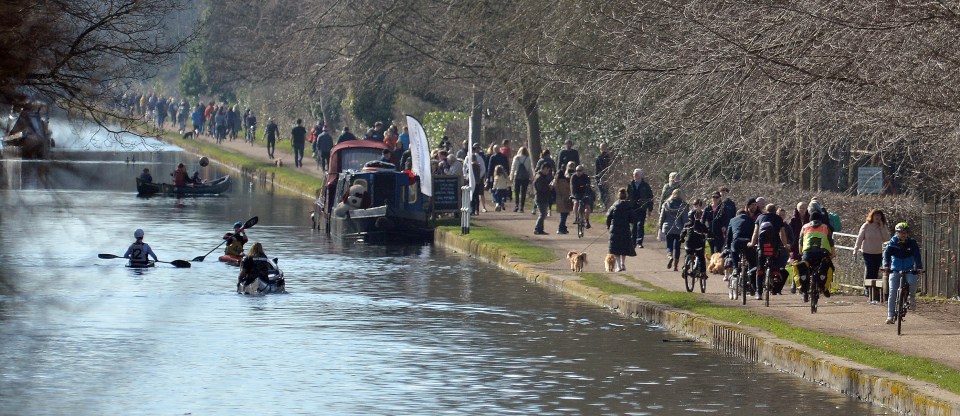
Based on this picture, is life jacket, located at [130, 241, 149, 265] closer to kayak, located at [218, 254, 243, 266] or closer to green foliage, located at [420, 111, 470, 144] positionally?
kayak, located at [218, 254, 243, 266]

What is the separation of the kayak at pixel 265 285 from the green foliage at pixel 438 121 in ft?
94.4

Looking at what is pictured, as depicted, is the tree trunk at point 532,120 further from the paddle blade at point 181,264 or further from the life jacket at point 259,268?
the life jacket at point 259,268

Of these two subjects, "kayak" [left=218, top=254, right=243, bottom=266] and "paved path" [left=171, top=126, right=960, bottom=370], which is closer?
"paved path" [left=171, top=126, right=960, bottom=370]

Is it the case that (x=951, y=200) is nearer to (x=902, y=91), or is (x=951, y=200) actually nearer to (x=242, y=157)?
(x=902, y=91)

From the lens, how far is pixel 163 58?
607 inches

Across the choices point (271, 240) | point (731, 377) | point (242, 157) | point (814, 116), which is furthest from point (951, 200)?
point (242, 157)

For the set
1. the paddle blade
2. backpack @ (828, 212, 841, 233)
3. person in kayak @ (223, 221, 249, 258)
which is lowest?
the paddle blade

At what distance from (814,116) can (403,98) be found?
41.0 meters

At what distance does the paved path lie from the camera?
16.6 metres

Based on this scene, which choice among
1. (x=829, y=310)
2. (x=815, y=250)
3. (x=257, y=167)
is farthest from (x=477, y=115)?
(x=829, y=310)

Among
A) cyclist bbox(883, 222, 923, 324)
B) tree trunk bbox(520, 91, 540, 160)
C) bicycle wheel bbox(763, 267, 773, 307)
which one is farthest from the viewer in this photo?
tree trunk bbox(520, 91, 540, 160)

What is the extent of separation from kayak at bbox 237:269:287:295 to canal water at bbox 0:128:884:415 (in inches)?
10.8

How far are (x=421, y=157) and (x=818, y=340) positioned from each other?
60.4ft

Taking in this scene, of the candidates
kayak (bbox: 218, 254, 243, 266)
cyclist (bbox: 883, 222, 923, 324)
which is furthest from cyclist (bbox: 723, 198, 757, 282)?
kayak (bbox: 218, 254, 243, 266)
